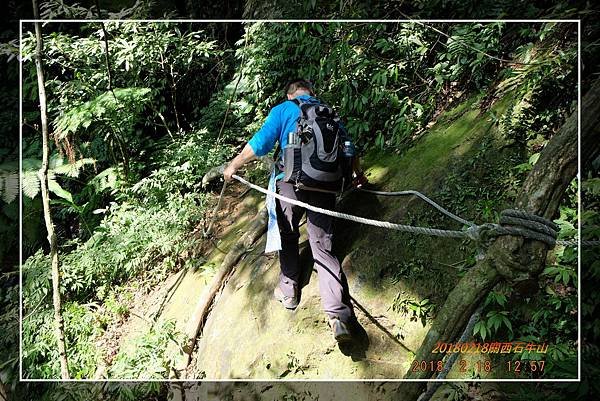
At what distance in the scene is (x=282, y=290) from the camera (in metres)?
3.47

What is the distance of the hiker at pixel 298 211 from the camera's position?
9.93 feet

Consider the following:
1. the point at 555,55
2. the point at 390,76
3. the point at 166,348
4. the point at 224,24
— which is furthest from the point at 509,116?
the point at 224,24

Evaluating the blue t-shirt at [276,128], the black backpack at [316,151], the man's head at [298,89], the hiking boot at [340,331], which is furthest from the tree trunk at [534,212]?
the man's head at [298,89]

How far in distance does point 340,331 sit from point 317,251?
0.57 metres

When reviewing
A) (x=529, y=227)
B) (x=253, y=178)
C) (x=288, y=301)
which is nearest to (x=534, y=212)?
(x=529, y=227)

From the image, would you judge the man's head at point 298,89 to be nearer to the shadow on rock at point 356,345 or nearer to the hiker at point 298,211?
the hiker at point 298,211

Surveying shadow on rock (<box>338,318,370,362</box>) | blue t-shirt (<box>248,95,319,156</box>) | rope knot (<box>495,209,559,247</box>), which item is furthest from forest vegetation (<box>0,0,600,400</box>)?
blue t-shirt (<box>248,95,319,156</box>)

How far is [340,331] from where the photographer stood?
288 centimetres

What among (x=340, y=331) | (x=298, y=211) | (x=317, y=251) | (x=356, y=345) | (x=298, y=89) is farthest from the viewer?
(x=298, y=89)

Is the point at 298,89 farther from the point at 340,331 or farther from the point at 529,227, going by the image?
the point at 529,227

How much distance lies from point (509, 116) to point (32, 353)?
4.84 m

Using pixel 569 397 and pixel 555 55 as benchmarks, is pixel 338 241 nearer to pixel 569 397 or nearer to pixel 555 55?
pixel 569 397

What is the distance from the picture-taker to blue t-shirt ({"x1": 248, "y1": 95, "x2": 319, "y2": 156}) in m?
3.22

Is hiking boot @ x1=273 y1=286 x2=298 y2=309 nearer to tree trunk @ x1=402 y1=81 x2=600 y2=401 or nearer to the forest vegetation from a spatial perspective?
the forest vegetation
